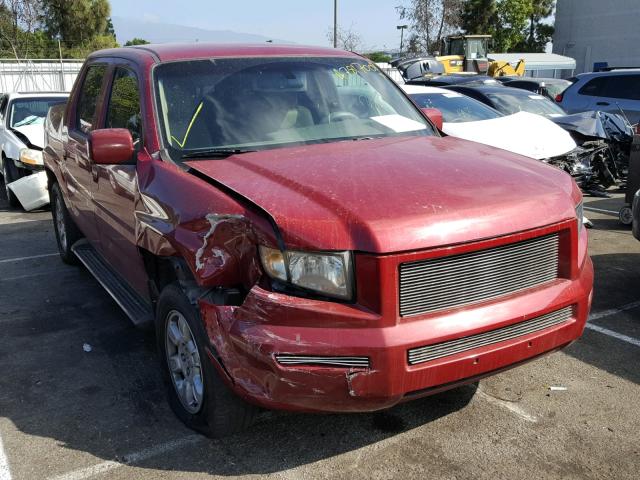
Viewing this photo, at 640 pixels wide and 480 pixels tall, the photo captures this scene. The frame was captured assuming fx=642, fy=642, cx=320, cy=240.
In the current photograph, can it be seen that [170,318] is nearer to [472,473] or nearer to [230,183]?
[230,183]

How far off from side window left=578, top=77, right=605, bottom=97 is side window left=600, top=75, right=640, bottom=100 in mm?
121

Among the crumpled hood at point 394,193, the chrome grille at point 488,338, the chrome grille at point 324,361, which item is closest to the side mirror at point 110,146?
the crumpled hood at point 394,193

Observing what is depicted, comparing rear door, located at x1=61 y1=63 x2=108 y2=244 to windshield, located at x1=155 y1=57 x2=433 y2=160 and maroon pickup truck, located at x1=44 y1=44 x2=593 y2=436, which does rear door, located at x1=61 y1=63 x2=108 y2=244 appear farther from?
windshield, located at x1=155 y1=57 x2=433 y2=160

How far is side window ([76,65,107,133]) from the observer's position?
480 cm

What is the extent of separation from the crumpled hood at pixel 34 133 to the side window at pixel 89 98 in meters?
4.77

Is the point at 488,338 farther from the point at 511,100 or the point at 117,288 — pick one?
the point at 511,100

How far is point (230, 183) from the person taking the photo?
119 inches

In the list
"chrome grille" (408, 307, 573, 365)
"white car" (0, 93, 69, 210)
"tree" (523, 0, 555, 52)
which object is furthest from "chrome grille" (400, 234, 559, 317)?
"tree" (523, 0, 555, 52)

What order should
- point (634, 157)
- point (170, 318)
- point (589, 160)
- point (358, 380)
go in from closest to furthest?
point (358, 380) < point (170, 318) < point (634, 157) < point (589, 160)

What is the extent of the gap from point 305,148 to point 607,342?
248 centimetres

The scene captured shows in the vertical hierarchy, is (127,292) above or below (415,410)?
above

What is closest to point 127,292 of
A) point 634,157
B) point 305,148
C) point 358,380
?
point 305,148

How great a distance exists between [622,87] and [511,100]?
3.36 meters

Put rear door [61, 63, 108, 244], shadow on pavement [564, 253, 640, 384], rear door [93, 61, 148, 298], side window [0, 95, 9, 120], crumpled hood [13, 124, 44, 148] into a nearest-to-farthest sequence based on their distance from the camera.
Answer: rear door [93, 61, 148, 298]
shadow on pavement [564, 253, 640, 384]
rear door [61, 63, 108, 244]
crumpled hood [13, 124, 44, 148]
side window [0, 95, 9, 120]
